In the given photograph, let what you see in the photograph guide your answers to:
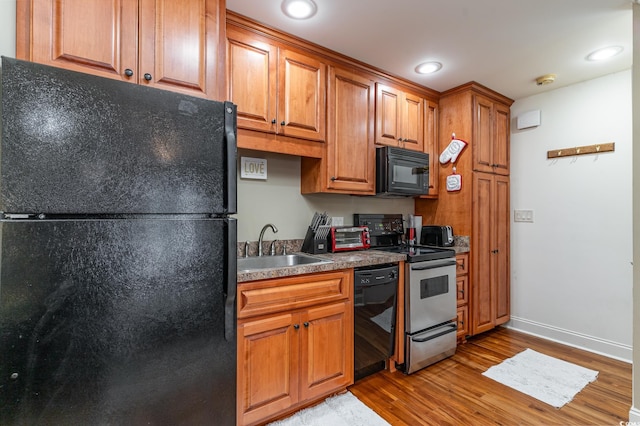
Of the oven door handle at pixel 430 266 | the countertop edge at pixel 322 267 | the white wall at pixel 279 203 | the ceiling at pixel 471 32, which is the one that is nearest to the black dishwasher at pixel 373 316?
the countertop edge at pixel 322 267

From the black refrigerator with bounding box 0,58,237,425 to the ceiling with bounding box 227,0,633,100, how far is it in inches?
44.3

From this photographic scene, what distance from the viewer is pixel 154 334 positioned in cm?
111

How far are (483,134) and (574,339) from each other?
2102 mm

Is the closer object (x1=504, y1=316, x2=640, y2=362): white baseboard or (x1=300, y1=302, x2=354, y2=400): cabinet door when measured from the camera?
(x1=300, y1=302, x2=354, y2=400): cabinet door

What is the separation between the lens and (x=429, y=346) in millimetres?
2326

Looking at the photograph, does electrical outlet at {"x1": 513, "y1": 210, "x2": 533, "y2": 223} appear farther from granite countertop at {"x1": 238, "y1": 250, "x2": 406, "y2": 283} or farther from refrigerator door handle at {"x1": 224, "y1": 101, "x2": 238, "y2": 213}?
refrigerator door handle at {"x1": 224, "y1": 101, "x2": 238, "y2": 213}

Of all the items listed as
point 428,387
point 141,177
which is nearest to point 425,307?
point 428,387

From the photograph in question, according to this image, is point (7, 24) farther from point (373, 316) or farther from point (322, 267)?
point (373, 316)

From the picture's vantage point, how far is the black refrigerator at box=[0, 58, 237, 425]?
92 cm

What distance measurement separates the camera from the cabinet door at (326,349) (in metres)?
1.76

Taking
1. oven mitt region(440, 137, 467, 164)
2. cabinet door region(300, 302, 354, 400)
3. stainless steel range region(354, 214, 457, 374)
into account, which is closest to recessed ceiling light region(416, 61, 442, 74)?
oven mitt region(440, 137, 467, 164)

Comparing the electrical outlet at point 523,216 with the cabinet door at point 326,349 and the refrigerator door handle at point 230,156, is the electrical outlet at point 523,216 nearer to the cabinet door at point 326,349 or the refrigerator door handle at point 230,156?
the cabinet door at point 326,349

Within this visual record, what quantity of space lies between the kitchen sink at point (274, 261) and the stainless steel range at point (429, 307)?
2.47 feet

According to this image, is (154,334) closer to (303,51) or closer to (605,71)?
(303,51)
